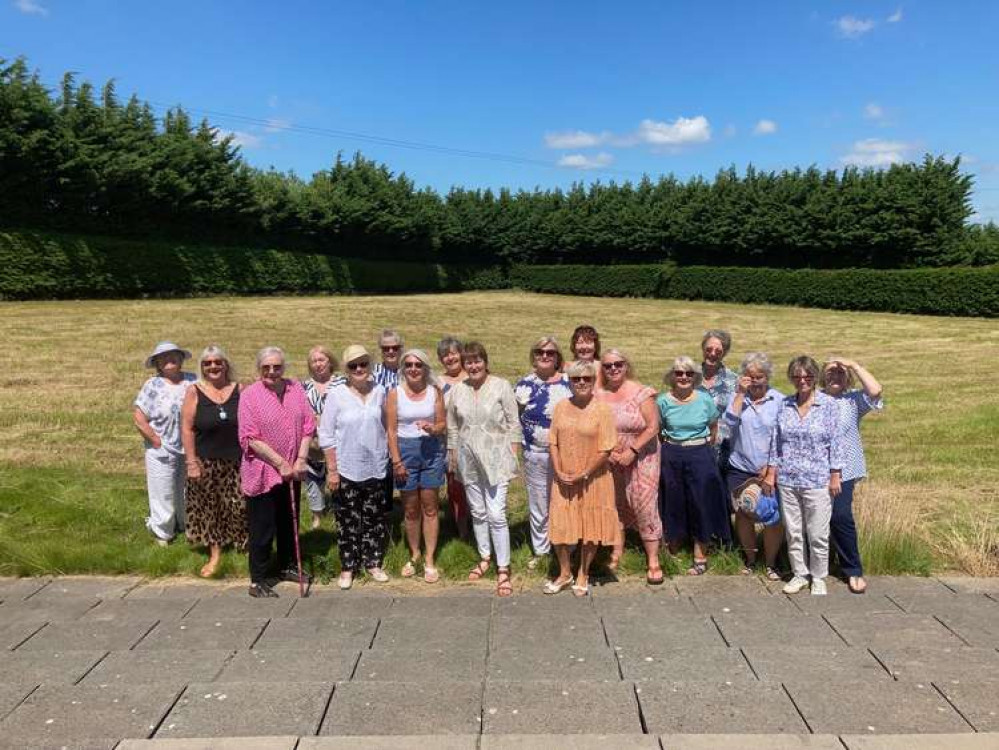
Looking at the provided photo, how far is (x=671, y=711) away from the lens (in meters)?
3.38

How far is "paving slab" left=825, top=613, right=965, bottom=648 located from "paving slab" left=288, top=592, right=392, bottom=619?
271 centimetres

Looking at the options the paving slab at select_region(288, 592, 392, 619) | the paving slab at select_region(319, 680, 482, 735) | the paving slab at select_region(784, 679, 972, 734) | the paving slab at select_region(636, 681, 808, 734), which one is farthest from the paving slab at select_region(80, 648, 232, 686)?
the paving slab at select_region(784, 679, 972, 734)

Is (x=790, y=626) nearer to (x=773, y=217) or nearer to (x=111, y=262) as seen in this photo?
(x=111, y=262)

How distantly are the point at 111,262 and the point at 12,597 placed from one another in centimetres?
2335

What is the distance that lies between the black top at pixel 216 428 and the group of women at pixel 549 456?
0.01 meters

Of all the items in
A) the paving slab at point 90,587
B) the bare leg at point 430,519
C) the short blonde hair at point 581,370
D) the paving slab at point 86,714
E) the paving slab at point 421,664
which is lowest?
the paving slab at point 90,587

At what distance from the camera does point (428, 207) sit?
4141 centimetres

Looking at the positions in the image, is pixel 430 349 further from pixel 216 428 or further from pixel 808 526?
pixel 808 526

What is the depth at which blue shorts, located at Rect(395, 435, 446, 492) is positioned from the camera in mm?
5172

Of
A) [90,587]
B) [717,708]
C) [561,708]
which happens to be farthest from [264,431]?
[717,708]

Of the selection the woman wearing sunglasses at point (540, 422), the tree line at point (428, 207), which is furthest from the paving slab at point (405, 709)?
the tree line at point (428, 207)

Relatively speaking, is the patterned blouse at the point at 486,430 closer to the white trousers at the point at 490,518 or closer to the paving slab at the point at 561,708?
the white trousers at the point at 490,518

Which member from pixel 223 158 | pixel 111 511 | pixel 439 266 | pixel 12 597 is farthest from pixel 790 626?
pixel 439 266

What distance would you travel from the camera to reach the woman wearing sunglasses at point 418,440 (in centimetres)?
511
